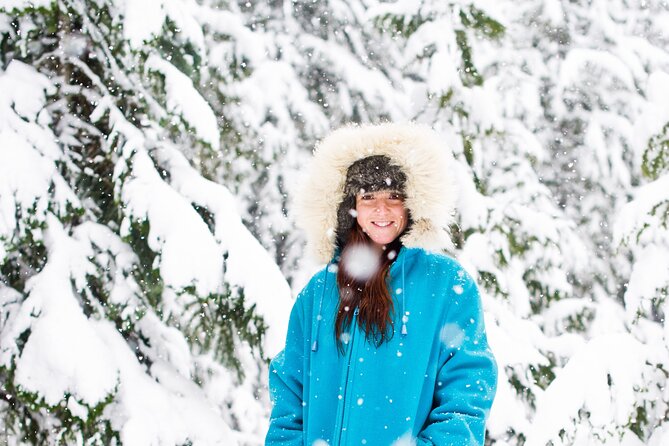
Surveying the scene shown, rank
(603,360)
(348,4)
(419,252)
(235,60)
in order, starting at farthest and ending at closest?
(348,4) < (235,60) < (603,360) < (419,252)

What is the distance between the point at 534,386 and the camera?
6.20 m

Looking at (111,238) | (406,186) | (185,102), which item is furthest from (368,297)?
(111,238)

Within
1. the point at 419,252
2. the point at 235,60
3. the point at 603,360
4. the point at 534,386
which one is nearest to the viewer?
the point at 419,252

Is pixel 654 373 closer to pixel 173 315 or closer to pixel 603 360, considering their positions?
pixel 603 360

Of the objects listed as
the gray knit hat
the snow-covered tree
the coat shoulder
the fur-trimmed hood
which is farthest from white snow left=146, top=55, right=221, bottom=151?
the coat shoulder

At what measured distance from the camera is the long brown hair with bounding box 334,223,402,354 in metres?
2.61

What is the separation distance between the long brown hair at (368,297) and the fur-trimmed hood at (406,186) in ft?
0.36

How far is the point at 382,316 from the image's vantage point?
2615 millimetres

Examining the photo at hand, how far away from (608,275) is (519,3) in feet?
15.6

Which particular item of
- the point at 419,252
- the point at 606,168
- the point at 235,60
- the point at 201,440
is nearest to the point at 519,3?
the point at 606,168

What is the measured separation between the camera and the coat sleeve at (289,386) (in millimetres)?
2826

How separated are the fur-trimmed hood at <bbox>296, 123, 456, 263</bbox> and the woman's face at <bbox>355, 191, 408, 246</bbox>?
0.20ft

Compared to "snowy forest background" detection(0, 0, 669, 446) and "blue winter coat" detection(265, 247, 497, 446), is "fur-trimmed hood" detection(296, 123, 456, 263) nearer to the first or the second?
"blue winter coat" detection(265, 247, 497, 446)

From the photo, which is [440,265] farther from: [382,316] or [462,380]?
[462,380]
